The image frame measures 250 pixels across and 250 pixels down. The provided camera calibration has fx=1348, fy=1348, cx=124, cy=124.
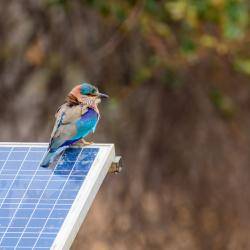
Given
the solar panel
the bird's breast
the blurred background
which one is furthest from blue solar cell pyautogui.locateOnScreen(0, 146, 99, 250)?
the blurred background

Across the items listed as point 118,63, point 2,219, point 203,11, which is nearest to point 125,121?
point 118,63

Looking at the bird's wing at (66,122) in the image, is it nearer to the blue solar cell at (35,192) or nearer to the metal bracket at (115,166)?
the blue solar cell at (35,192)

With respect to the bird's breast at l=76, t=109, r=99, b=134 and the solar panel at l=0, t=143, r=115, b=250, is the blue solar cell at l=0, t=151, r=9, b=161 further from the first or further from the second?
the bird's breast at l=76, t=109, r=99, b=134

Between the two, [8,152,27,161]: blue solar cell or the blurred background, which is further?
the blurred background

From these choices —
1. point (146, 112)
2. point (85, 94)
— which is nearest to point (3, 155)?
point (85, 94)

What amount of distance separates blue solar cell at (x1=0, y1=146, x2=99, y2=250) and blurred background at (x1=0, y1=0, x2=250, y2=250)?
578 cm

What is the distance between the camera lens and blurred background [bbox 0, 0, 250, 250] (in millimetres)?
12766

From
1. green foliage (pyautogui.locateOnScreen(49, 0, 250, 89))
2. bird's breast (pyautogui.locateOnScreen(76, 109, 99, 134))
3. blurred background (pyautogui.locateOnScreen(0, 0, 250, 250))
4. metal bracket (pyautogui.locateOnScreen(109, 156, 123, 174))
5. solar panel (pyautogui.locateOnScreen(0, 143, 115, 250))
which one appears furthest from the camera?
blurred background (pyautogui.locateOnScreen(0, 0, 250, 250))

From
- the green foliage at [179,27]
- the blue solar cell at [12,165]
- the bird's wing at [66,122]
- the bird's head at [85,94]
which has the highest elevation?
the green foliage at [179,27]

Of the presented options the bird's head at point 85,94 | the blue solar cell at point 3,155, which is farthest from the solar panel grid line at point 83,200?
the bird's head at point 85,94

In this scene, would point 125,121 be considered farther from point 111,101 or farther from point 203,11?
point 203,11

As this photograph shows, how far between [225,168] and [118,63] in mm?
1582

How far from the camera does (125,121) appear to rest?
13367mm

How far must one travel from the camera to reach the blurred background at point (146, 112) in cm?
1277
